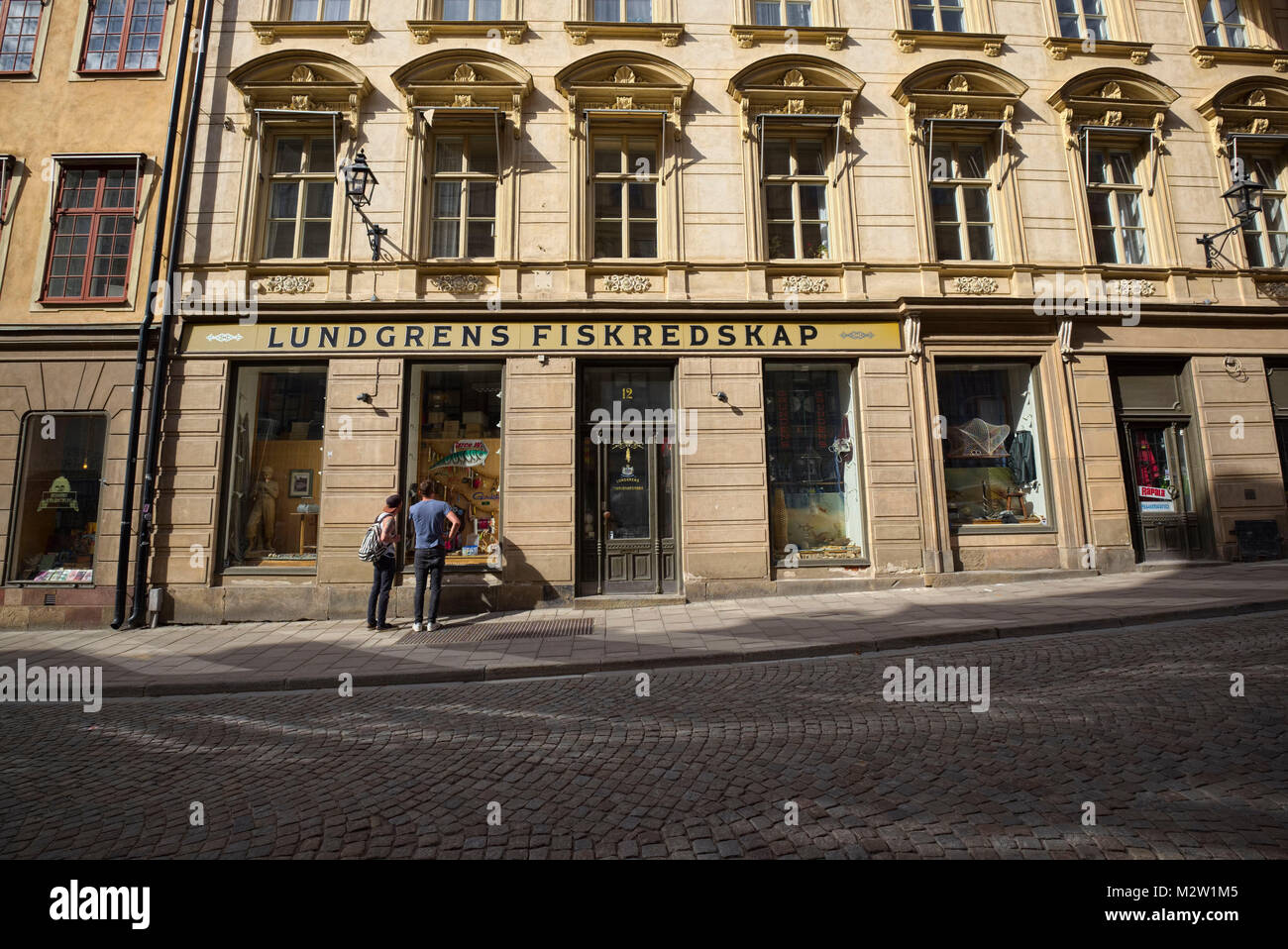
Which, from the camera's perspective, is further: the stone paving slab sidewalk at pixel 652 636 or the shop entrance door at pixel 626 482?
the shop entrance door at pixel 626 482

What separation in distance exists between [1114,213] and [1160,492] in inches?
233

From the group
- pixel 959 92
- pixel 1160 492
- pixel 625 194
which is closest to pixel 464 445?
pixel 625 194

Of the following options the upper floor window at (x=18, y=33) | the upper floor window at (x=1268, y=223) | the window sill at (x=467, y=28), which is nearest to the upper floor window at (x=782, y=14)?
the window sill at (x=467, y=28)

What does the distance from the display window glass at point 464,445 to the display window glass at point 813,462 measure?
5.15m

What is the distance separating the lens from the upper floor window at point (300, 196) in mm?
11219

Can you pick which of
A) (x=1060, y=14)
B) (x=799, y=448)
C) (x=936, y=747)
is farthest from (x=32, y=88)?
(x=1060, y=14)

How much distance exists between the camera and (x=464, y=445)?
35.3 feet

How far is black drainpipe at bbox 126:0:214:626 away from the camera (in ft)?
32.5

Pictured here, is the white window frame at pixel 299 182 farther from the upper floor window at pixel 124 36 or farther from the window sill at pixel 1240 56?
the window sill at pixel 1240 56

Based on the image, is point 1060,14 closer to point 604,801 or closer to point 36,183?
point 604,801

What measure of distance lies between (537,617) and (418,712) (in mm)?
4200

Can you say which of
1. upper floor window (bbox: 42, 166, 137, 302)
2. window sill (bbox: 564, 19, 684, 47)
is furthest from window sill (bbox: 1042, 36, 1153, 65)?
upper floor window (bbox: 42, 166, 137, 302)

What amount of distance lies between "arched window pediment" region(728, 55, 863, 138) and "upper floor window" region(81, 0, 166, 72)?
11.9 meters

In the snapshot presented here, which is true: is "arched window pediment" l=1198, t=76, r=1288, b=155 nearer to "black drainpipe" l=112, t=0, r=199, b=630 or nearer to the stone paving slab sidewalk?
the stone paving slab sidewalk
